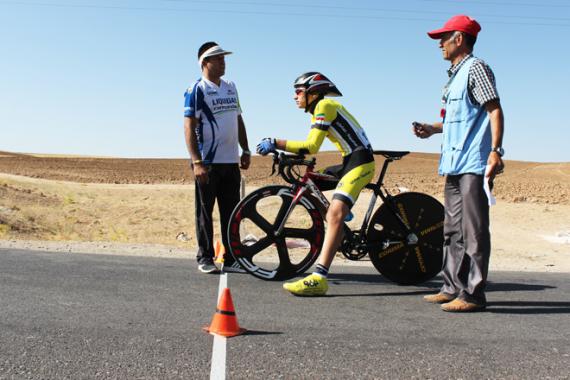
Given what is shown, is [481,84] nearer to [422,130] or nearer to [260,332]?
[422,130]

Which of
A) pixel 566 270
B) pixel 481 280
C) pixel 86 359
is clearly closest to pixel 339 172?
pixel 481 280

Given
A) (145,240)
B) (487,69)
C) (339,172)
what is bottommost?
(145,240)

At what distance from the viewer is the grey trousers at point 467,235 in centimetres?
499

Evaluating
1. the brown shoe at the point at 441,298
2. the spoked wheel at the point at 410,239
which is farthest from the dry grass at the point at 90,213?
the brown shoe at the point at 441,298

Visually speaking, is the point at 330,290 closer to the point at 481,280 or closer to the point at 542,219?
the point at 481,280

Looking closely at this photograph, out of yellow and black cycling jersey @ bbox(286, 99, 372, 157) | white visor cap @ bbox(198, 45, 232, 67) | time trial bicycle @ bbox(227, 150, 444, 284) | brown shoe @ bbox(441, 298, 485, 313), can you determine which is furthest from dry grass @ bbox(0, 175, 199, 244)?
brown shoe @ bbox(441, 298, 485, 313)

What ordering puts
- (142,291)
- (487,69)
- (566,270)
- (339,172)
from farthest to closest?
Result: (566,270) < (339,172) < (142,291) < (487,69)

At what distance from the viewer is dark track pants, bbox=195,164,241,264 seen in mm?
6762

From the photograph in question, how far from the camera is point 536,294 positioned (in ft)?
19.9

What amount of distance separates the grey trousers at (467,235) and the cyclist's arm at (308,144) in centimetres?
118

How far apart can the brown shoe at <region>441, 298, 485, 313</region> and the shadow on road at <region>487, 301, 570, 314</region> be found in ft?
0.62

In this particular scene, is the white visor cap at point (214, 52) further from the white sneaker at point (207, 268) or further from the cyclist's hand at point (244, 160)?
the white sneaker at point (207, 268)

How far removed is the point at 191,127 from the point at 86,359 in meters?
3.40

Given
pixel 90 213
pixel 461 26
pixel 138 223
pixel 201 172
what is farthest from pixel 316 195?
pixel 90 213
